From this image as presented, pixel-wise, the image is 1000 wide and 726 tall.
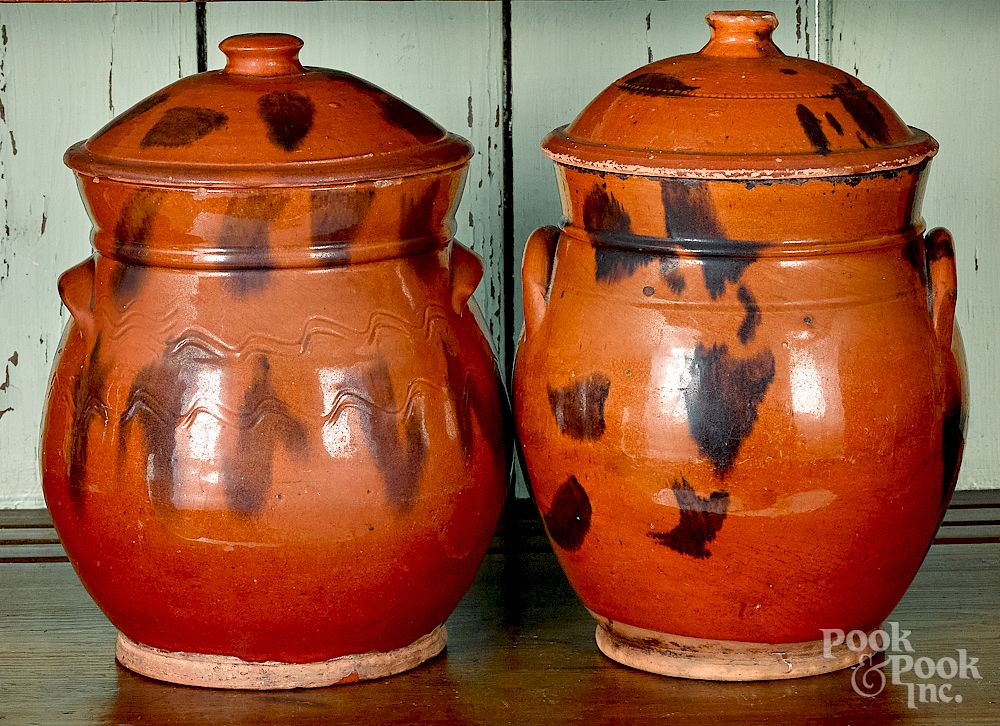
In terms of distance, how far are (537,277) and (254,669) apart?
37 centimetres

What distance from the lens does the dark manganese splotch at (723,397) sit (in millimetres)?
1043

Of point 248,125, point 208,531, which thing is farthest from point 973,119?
point 208,531

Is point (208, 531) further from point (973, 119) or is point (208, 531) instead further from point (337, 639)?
point (973, 119)

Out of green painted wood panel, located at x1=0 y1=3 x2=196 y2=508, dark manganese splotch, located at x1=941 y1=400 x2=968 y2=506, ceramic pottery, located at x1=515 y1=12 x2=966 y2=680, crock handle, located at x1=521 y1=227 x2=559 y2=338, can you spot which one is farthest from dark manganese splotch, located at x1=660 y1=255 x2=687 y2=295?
green painted wood panel, located at x1=0 y1=3 x2=196 y2=508

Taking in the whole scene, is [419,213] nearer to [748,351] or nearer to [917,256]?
[748,351]

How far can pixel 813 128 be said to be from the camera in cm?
104

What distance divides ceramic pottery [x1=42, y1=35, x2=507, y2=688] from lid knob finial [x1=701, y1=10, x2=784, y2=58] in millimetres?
209

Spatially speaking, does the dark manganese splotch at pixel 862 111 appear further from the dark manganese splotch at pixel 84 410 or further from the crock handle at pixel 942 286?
the dark manganese splotch at pixel 84 410

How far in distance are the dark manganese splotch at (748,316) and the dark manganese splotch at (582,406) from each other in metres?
0.10

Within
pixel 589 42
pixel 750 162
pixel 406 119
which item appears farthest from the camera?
pixel 589 42

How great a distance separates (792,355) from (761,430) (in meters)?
0.06

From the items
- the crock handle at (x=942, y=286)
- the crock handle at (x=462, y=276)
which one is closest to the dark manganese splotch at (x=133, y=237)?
the crock handle at (x=462, y=276)

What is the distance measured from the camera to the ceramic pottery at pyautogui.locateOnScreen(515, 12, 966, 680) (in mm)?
1040

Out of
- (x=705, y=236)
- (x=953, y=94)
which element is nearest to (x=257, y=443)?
(x=705, y=236)
